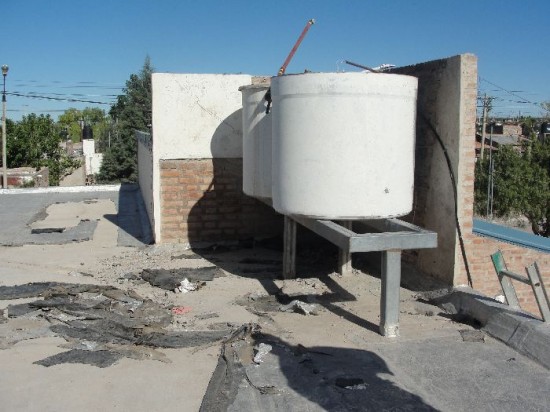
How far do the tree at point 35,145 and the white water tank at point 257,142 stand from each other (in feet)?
89.7

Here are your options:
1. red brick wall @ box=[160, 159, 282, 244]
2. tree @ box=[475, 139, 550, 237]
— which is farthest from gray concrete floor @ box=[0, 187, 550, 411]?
tree @ box=[475, 139, 550, 237]

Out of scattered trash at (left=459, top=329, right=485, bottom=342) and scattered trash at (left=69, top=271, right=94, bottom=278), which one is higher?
scattered trash at (left=69, top=271, right=94, bottom=278)

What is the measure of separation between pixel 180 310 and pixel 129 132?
44208 millimetres

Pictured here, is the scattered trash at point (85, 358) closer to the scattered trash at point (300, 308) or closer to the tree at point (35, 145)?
the scattered trash at point (300, 308)

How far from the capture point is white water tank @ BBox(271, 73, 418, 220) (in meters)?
5.10

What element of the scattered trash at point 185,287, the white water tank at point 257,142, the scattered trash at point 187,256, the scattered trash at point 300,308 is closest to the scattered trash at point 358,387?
the scattered trash at point 300,308

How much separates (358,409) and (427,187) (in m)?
3.12

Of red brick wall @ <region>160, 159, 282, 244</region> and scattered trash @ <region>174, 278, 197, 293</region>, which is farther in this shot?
red brick wall @ <region>160, 159, 282, 244</region>

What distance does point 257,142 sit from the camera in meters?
7.05

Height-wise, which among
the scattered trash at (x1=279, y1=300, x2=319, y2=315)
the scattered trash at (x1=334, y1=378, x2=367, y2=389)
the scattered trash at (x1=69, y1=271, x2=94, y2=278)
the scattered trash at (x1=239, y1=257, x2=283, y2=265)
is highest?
the scattered trash at (x1=239, y1=257, x2=283, y2=265)

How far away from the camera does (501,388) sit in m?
4.11

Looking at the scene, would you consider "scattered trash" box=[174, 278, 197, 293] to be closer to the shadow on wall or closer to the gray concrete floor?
the gray concrete floor

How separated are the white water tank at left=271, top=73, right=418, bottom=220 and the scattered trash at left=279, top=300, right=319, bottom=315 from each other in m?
0.96

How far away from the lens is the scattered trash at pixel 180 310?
579 centimetres
